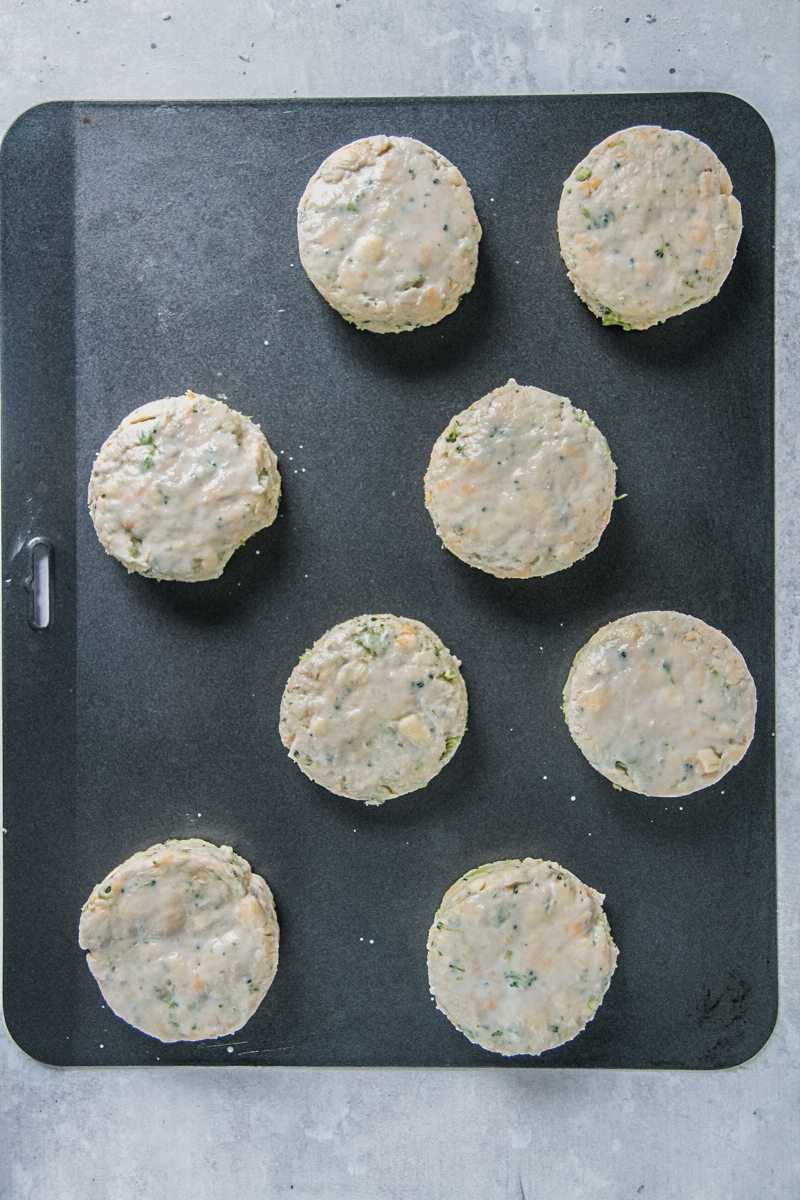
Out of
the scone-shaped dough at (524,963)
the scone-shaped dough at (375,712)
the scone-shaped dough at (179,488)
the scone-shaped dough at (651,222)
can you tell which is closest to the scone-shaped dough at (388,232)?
the scone-shaped dough at (651,222)

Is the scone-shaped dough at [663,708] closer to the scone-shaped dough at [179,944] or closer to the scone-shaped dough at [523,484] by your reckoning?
the scone-shaped dough at [523,484]

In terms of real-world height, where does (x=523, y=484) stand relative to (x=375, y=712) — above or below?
above

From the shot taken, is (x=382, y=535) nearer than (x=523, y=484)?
No

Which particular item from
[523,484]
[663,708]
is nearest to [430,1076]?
[663,708]

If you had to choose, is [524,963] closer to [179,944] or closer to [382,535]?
[179,944]

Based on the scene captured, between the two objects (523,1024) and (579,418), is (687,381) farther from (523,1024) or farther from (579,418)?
(523,1024)

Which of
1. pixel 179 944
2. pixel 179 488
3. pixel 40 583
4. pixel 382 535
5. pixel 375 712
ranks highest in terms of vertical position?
pixel 179 488

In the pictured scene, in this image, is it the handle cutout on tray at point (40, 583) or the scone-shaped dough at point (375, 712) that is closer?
the scone-shaped dough at point (375, 712)

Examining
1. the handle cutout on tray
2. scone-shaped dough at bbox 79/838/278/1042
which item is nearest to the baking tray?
the handle cutout on tray
